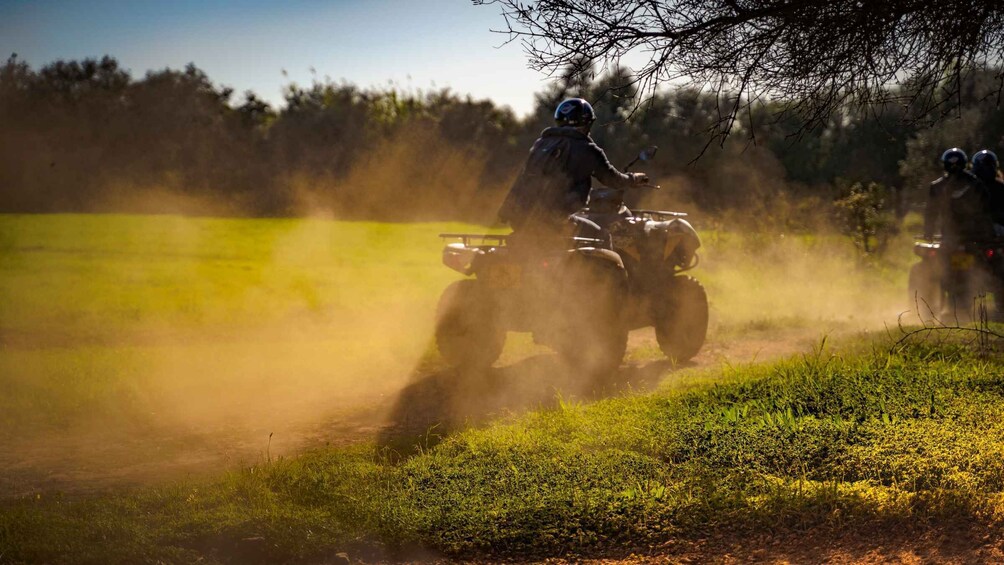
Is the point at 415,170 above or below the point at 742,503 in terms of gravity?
above

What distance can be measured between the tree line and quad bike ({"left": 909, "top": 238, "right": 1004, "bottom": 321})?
7.48 meters

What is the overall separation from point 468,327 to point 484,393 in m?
0.87

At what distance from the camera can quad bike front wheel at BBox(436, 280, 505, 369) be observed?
10.0 metres

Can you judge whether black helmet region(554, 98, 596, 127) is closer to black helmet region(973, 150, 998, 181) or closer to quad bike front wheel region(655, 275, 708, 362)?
quad bike front wheel region(655, 275, 708, 362)

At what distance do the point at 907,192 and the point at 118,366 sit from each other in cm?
3207

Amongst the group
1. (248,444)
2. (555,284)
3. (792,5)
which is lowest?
(248,444)

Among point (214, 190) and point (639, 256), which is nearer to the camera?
point (639, 256)

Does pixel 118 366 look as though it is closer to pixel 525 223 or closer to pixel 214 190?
pixel 525 223

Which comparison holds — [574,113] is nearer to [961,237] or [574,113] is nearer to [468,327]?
[468,327]

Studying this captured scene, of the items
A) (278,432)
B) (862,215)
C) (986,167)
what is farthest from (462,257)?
(862,215)

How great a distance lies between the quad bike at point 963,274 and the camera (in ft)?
45.0

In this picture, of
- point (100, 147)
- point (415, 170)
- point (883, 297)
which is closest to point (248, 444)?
point (883, 297)

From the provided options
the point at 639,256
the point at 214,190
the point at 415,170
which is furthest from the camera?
the point at 415,170

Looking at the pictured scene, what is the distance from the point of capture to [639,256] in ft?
36.2
